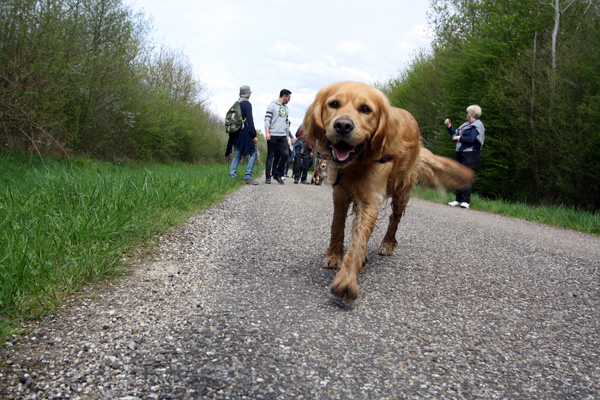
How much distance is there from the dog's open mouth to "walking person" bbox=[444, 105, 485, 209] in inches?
293

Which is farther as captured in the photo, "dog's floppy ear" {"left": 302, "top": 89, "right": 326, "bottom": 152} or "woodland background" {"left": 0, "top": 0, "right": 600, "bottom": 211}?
"woodland background" {"left": 0, "top": 0, "right": 600, "bottom": 211}

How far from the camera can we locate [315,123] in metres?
3.23

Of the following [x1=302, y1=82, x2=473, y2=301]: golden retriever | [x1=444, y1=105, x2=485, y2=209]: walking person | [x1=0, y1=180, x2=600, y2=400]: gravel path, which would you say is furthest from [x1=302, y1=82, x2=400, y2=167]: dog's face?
[x1=444, y1=105, x2=485, y2=209]: walking person

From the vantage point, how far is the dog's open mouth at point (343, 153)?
118 inches

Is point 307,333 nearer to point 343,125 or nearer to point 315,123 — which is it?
point 343,125

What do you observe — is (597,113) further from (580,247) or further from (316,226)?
(316,226)

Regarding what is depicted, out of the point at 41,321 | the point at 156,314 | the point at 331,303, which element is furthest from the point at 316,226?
the point at 41,321

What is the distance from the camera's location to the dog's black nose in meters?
2.85

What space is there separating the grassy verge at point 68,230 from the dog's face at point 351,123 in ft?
5.52

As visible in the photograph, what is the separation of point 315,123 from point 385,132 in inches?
20.6

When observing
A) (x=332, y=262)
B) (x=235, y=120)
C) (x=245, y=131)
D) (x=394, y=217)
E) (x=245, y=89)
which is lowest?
(x=332, y=262)

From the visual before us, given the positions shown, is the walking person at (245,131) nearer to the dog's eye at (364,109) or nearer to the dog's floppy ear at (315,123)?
the dog's floppy ear at (315,123)

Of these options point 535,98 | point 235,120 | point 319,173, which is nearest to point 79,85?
point 235,120

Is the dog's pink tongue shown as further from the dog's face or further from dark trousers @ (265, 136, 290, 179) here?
dark trousers @ (265, 136, 290, 179)
